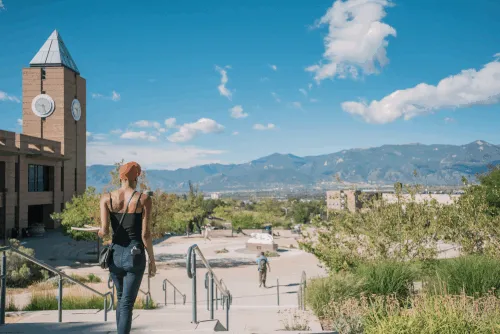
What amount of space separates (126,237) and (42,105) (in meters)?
43.2

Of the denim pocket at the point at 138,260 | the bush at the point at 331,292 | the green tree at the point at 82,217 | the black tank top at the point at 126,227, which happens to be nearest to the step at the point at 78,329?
the denim pocket at the point at 138,260

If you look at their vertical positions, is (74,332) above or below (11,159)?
below

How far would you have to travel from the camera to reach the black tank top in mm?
4277

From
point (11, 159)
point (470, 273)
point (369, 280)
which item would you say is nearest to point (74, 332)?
point (369, 280)

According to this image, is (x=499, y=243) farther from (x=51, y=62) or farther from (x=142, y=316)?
(x=51, y=62)

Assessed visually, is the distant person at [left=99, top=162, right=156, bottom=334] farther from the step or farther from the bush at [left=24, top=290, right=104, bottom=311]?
the bush at [left=24, top=290, right=104, bottom=311]

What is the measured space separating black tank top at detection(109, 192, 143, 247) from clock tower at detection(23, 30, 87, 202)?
1648 inches

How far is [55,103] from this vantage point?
42.8m

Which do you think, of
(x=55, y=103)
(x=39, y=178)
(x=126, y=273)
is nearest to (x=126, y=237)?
(x=126, y=273)

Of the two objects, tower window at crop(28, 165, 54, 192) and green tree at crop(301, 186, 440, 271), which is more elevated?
tower window at crop(28, 165, 54, 192)

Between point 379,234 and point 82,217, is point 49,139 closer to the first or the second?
point 82,217

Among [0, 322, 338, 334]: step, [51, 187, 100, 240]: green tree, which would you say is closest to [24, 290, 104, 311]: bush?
[0, 322, 338, 334]: step

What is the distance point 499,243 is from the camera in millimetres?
11922

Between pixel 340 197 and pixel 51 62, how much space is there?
1579 inches
